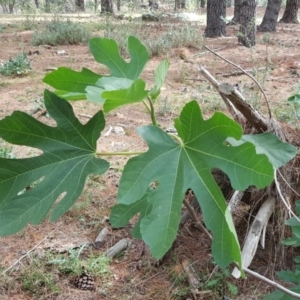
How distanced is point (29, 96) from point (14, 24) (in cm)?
768

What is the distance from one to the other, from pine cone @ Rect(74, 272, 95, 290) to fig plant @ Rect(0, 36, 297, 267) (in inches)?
43.8

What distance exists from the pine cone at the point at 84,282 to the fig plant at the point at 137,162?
3.65ft

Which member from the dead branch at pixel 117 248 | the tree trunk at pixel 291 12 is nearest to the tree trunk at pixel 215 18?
the tree trunk at pixel 291 12

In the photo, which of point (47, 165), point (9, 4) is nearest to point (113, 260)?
point (47, 165)

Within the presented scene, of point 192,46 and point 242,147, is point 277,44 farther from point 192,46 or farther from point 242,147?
point 242,147

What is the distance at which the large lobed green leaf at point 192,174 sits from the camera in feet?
3.49

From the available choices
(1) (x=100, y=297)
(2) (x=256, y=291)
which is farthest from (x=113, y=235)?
(2) (x=256, y=291)

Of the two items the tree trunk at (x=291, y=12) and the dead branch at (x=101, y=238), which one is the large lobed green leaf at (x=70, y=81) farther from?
the tree trunk at (x=291, y=12)

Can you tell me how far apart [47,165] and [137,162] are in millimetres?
298

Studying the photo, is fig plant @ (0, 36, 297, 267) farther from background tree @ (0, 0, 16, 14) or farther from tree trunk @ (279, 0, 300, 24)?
background tree @ (0, 0, 16, 14)

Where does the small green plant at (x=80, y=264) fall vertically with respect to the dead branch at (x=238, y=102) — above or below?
below

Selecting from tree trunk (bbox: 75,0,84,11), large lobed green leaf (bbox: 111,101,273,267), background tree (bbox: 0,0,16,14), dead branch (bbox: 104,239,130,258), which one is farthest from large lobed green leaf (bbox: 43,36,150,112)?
tree trunk (bbox: 75,0,84,11)

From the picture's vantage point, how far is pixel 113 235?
256cm

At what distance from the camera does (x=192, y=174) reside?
1.13 metres
